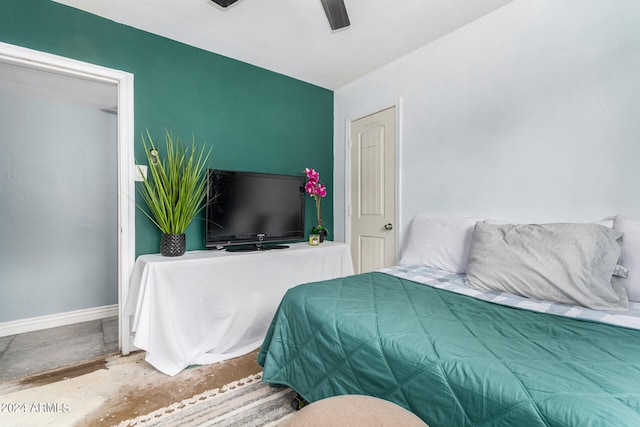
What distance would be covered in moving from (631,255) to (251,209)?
2.43m

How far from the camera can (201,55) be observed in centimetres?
265

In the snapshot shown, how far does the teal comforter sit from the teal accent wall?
→ 64.6 inches

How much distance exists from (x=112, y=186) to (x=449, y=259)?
335cm

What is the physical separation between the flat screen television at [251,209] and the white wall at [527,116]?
1.05 meters

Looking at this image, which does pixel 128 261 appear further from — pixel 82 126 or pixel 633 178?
pixel 633 178

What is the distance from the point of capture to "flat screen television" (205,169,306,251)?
7.99 feet

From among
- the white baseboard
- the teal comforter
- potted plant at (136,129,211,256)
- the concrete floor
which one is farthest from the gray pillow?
the white baseboard

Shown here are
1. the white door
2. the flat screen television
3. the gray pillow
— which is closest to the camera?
the gray pillow

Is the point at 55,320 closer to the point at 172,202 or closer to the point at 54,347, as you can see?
the point at 54,347

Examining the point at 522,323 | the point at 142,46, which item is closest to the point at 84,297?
the point at 142,46

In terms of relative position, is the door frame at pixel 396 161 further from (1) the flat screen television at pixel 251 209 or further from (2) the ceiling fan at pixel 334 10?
(2) the ceiling fan at pixel 334 10

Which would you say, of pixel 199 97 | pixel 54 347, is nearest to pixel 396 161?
pixel 199 97

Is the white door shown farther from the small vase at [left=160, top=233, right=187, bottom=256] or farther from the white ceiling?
the small vase at [left=160, top=233, right=187, bottom=256]

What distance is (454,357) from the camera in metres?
0.92
